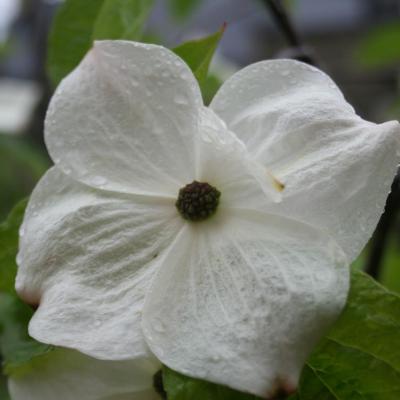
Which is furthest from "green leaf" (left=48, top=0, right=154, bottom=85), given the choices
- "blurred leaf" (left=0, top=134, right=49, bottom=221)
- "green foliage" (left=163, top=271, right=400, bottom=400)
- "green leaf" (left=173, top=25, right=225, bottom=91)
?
"blurred leaf" (left=0, top=134, right=49, bottom=221)

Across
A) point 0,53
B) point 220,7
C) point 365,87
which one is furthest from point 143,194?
point 365,87

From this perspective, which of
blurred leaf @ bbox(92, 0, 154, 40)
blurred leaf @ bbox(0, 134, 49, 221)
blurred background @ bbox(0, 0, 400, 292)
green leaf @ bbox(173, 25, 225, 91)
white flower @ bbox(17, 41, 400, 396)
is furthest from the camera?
blurred leaf @ bbox(0, 134, 49, 221)

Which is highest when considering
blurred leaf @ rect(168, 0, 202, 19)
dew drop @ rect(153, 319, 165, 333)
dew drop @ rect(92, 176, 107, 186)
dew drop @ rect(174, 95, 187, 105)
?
dew drop @ rect(174, 95, 187, 105)

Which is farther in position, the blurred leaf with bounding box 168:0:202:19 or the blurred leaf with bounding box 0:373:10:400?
the blurred leaf with bounding box 168:0:202:19

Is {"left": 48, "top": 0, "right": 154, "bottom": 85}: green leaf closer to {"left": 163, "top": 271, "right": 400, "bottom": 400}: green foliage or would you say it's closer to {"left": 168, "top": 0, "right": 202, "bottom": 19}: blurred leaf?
{"left": 163, "top": 271, "right": 400, "bottom": 400}: green foliage

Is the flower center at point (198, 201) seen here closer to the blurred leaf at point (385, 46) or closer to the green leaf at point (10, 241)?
the green leaf at point (10, 241)

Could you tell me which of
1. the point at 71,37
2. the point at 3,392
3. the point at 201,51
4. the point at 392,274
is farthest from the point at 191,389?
the point at 392,274

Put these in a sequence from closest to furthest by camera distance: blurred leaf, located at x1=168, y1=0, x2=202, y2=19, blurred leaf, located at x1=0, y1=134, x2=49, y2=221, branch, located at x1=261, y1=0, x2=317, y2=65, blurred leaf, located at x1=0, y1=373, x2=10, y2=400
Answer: branch, located at x1=261, y1=0, x2=317, y2=65 < blurred leaf, located at x1=0, y1=373, x2=10, y2=400 < blurred leaf, located at x1=0, y1=134, x2=49, y2=221 < blurred leaf, located at x1=168, y1=0, x2=202, y2=19

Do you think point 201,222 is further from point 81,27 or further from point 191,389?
point 81,27
